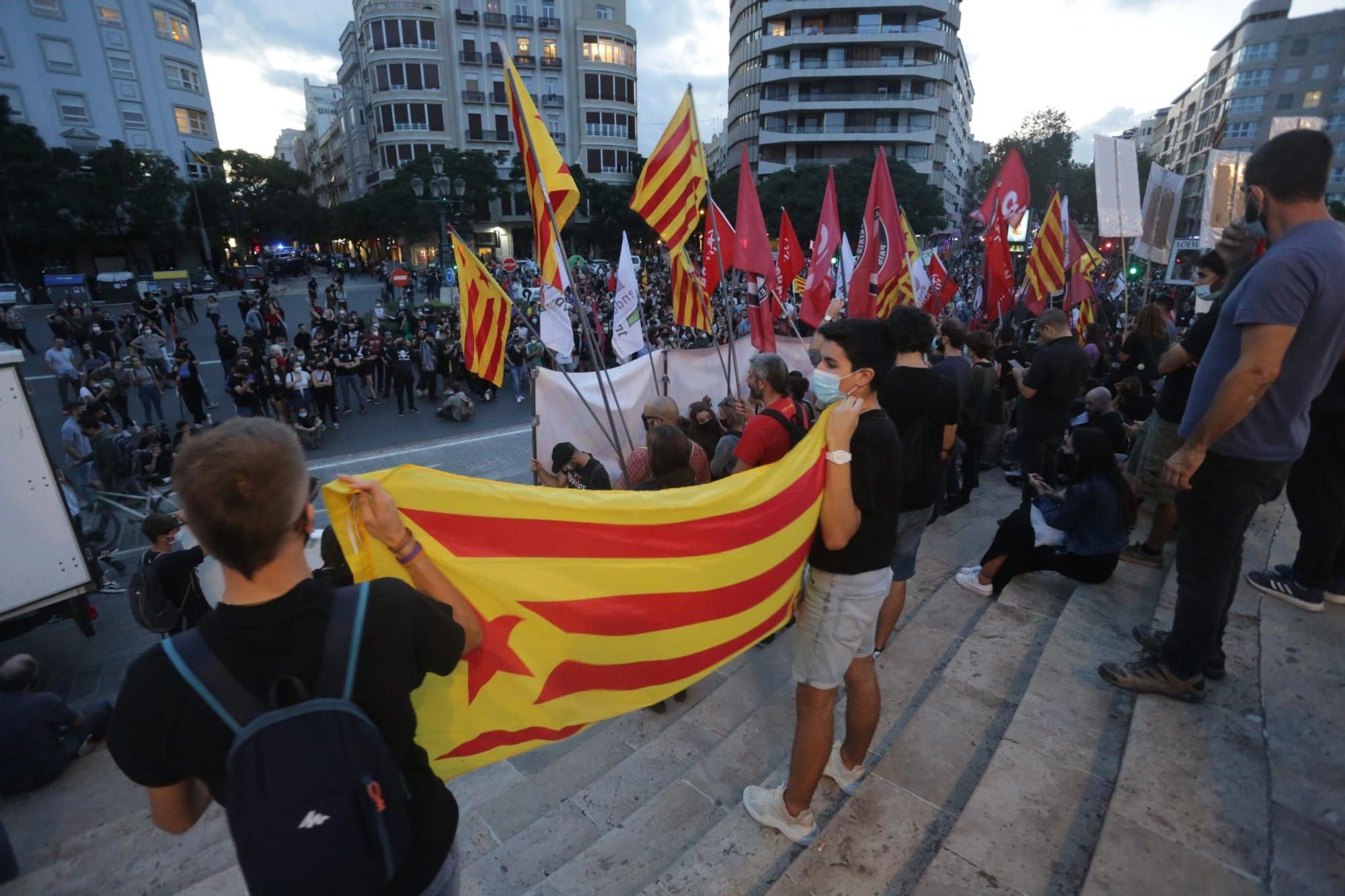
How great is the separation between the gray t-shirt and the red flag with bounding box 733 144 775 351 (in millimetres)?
5045

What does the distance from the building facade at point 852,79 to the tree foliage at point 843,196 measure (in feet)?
42.4

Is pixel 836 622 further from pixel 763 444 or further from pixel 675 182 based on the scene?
pixel 675 182

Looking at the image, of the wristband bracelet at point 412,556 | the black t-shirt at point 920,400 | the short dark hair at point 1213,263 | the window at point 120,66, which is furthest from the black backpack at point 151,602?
the window at point 120,66

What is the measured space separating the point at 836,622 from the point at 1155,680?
5.72 feet

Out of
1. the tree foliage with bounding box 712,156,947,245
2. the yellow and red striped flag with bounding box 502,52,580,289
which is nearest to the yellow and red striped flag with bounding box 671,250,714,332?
the yellow and red striped flag with bounding box 502,52,580,289

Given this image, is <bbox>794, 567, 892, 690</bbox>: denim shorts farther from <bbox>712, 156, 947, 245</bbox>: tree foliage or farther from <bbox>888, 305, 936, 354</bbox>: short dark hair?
<bbox>712, 156, 947, 245</bbox>: tree foliage

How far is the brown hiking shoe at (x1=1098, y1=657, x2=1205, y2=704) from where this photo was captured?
282 cm

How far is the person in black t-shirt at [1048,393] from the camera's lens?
17.1ft

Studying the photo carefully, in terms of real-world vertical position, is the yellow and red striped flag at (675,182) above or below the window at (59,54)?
below

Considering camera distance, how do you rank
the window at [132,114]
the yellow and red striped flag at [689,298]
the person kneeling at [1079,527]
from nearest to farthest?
the person kneeling at [1079,527] → the yellow and red striped flag at [689,298] → the window at [132,114]

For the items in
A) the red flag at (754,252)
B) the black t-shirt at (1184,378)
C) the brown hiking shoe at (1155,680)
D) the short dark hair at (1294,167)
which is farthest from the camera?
the red flag at (754,252)

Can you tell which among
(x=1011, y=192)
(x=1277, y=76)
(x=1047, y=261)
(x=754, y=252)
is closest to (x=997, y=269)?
(x=1047, y=261)

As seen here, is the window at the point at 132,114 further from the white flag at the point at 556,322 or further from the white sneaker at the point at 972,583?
the white sneaker at the point at 972,583

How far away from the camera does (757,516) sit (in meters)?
2.35
